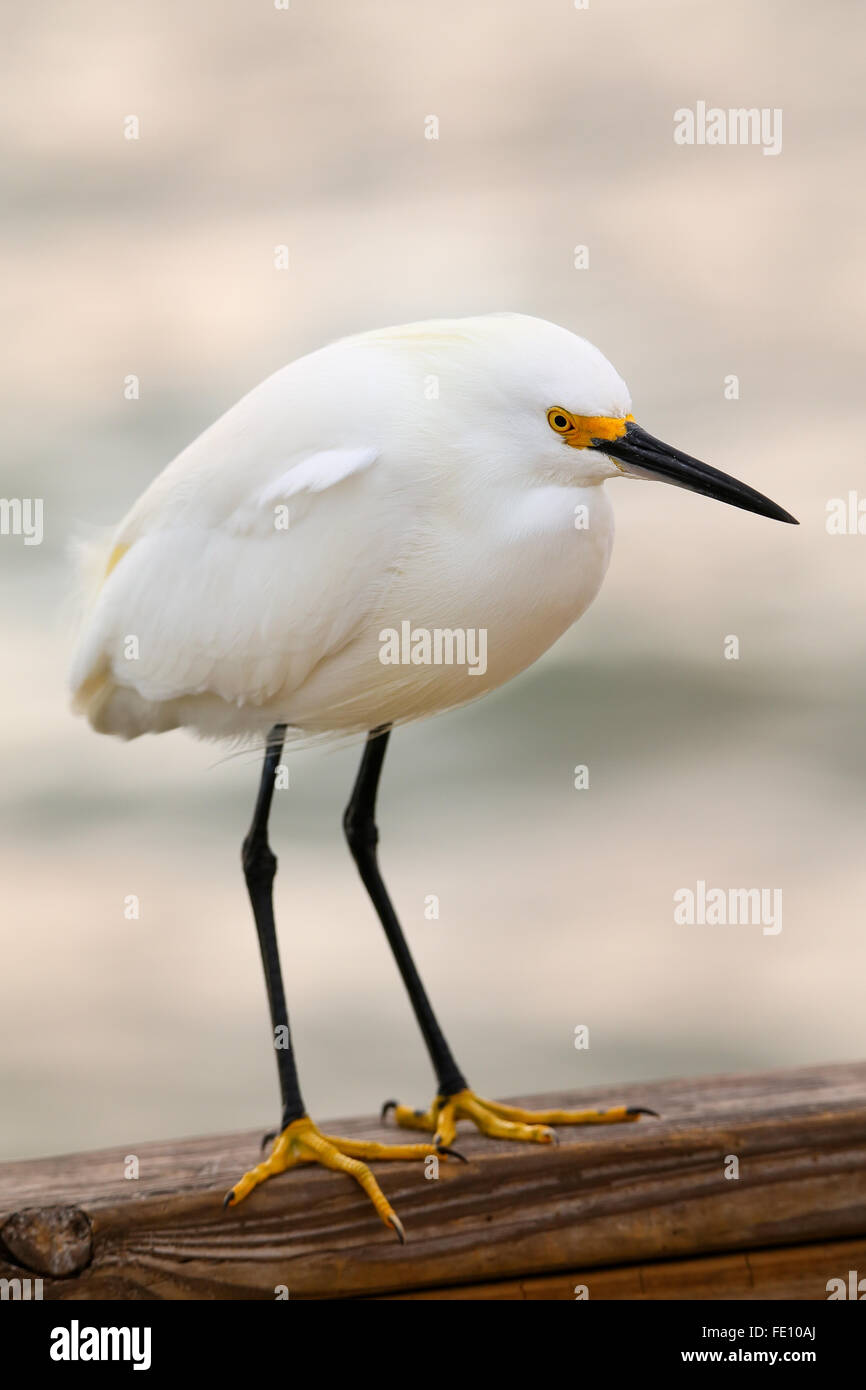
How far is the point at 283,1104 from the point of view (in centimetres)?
203

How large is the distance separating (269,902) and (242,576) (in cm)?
49

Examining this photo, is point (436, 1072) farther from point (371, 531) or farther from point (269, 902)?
point (371, 531)

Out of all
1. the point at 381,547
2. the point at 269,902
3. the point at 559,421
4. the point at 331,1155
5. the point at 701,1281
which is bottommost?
the point at 701,1281

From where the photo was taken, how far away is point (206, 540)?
212cm

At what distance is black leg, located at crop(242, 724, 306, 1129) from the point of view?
208cm

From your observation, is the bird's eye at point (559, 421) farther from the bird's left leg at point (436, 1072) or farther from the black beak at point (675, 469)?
the bird's left leg at point (436, 1072)

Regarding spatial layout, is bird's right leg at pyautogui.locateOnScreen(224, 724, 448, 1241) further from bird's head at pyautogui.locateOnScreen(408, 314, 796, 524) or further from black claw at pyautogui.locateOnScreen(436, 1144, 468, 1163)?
bird's head at pyautogui.locateOnScreen(408, 314, 796, 524)

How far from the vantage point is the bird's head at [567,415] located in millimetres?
1840

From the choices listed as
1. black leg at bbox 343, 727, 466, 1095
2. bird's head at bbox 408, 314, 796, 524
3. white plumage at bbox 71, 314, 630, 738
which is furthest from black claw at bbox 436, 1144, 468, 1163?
bird's head at bbox 408, 314, 796, 524

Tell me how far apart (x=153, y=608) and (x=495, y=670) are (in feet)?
1.67

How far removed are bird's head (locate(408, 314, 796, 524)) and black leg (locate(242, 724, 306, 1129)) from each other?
542 mm

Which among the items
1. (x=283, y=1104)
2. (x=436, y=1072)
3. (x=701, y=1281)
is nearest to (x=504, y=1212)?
(x=701, y=1281)
